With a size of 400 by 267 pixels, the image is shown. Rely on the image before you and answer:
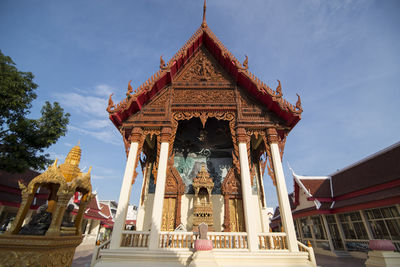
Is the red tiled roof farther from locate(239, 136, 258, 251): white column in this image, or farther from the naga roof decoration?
locate(239, 136, 258, 251): white column

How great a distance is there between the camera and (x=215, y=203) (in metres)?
8.16

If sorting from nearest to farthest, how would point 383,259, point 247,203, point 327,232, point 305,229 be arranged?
point 383,259
point 247,203
point 327,232
point 305,229

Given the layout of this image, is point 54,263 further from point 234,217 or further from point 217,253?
point 234,217

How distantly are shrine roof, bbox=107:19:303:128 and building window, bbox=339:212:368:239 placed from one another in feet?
26.7

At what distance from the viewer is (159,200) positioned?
549cm

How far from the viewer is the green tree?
7.53 metres

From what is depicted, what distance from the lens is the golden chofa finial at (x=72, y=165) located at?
3242 millimetres

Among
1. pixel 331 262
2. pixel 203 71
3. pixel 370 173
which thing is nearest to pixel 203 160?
pixel 203 71

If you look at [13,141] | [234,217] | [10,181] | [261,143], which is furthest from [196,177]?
[10,181]

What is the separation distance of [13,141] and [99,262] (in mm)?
6861

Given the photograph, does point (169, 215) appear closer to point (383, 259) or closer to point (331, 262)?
point (383, 259)

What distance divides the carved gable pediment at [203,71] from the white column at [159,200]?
119 inches

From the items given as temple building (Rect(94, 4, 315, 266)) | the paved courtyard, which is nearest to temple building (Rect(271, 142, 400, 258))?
the paved courtyard

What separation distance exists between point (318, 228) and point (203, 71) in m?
13.3
